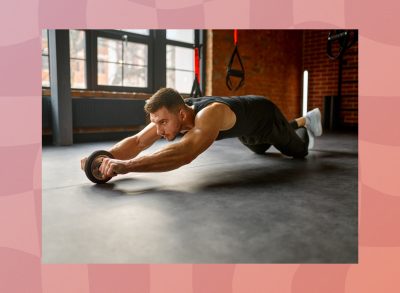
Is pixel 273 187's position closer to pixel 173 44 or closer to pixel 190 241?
pixel 190 241

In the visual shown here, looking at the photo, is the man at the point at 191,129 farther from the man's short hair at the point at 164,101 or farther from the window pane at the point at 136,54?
the window pane at the point at 136,54

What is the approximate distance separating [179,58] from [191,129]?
433cm

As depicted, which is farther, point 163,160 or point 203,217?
point 163,160

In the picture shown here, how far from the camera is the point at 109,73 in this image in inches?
197

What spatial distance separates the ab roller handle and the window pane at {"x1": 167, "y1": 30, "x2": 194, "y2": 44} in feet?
13.9

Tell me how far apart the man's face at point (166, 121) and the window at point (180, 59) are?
406 centimetres

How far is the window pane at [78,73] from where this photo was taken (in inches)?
182

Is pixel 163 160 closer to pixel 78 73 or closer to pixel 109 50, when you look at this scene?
pixel 78 73

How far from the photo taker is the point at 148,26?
95 centimetres

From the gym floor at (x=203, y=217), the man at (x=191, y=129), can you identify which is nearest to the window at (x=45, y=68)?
the gym floor at (x=203, y=217)

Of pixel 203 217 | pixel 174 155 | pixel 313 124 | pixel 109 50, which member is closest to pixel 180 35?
pixel 109 50

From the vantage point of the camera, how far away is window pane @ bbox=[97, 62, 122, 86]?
4895mm
